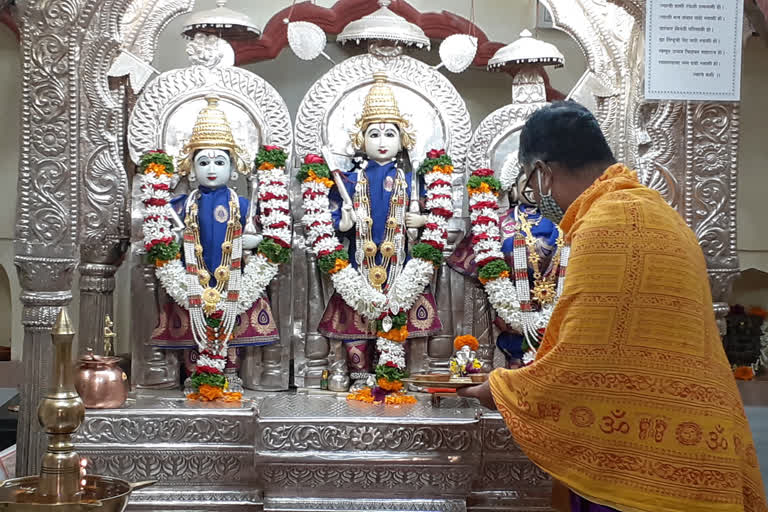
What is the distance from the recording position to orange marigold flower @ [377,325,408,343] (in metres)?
5.95

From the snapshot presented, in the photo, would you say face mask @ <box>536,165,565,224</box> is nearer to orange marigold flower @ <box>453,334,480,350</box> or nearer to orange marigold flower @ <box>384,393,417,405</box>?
orange marigold flower @ <box>453,334,480,350</box>

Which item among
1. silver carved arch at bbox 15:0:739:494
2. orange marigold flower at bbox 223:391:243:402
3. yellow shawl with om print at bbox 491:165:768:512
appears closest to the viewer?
yellow shawl with om print at bbox 491:165:768:512

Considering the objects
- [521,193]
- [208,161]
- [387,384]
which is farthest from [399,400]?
[208,161]

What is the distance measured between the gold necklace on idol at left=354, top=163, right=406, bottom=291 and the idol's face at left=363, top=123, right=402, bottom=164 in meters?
0.16

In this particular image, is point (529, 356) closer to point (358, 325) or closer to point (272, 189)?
point (358, 325)

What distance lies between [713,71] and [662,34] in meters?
0.31

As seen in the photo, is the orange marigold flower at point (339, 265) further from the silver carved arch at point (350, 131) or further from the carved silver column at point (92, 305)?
the carved silver column at point (92, 305)

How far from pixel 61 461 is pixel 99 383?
2.60 metres

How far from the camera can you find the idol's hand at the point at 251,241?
598 cm

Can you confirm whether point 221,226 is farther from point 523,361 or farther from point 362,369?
point 523,361

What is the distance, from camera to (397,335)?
595cm

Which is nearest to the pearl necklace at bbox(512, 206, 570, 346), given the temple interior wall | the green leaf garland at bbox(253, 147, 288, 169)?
the green leaf garland at bbox(253, 147, 288, 169)

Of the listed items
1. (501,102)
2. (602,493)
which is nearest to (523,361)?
(501,102)

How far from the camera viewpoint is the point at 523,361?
600cm
